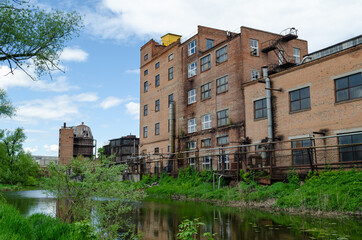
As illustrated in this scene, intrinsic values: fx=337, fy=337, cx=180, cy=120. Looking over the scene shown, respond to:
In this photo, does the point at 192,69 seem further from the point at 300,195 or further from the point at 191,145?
the point at 300,195

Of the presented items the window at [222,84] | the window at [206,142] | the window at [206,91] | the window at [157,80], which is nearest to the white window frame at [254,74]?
the window at [222,84]

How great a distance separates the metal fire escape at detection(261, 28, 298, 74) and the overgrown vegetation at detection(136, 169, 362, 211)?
38.0 feet

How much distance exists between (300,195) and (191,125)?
755 inches

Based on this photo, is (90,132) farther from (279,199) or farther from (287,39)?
(279,199)

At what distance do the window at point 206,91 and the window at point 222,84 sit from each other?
1280mm

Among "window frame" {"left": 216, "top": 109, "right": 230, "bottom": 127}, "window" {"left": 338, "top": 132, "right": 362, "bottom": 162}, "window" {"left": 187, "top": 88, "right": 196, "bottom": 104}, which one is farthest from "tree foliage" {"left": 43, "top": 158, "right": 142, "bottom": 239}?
"window" {"left": 187, "top": 88, "right": 196, "bottom": 104}

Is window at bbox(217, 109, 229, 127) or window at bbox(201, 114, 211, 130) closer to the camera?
window at bbox(217, 109, 229, 127)

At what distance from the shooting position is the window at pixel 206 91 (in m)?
32.4

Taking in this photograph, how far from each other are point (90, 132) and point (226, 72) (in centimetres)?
6393

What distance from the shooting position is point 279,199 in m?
16.8

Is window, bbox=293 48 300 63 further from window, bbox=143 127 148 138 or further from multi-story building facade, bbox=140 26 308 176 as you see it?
window, bbox=143 127 148 138

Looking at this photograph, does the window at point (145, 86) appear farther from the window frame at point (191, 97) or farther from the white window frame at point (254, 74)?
the white window frame at point (254, 74)

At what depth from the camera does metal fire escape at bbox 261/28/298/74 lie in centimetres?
2977

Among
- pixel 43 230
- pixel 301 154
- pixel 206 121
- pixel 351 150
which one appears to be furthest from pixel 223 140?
pixel 43 230
